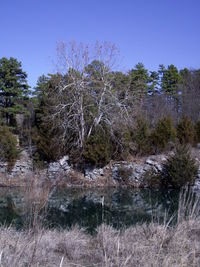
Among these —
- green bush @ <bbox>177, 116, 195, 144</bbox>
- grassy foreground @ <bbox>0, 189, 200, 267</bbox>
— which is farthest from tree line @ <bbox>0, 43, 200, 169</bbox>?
grassy foreground @ <bbox>0, 189, 200, 267</bbox>

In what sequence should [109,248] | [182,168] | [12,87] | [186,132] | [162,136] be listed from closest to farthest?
[109,248] → [182,168] → [162,136] → [186,132] → [12,87]

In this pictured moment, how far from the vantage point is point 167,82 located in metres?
32.3

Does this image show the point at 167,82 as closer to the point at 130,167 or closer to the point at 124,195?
the point at 130,167

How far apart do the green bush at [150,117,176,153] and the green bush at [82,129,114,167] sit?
102 inches

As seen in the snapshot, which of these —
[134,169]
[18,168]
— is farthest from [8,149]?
[134,169]

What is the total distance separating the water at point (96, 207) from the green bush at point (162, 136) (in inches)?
143

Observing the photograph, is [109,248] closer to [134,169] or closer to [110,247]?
[110,247]

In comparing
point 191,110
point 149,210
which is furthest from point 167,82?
point 149,210

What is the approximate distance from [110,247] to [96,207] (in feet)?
22.9

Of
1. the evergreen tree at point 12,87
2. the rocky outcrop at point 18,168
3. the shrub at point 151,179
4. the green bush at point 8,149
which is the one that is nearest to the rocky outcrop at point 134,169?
the shrub at point 151,179

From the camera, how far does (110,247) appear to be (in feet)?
16.5

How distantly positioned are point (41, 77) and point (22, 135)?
30.0ft

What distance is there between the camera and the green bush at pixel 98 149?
1703cm

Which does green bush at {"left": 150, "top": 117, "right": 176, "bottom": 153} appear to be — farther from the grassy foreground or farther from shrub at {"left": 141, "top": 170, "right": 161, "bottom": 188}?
the grassy foreground
